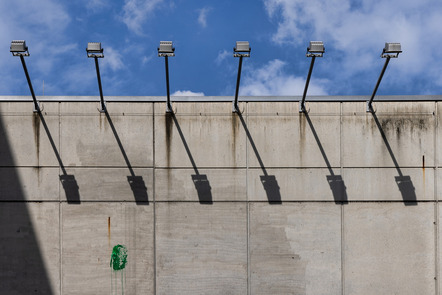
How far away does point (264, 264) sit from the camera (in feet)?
23.4

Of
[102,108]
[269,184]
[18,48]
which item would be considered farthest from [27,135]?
[269,184]

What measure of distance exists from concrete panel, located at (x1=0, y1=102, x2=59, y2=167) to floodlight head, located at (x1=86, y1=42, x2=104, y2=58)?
158 cm

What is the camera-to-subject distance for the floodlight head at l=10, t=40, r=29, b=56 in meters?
6.29

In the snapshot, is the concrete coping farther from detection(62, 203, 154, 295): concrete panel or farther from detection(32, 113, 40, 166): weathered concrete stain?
detection(62, 203, 154, 295): concrete panel

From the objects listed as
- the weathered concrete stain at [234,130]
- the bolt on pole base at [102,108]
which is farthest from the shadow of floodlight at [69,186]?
the weathered concrete stain at [234,130]

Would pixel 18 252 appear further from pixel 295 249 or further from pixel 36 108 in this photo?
pixel 295 249

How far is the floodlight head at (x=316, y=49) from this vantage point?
21.2ft

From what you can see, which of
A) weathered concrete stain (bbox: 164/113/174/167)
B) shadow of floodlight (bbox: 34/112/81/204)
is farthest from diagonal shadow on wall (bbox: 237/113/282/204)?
shadow of floodlight (bbox: 34/112/81/204)

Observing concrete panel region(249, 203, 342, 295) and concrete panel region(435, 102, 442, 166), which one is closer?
concrete panel region(249, 203, 342, 295)

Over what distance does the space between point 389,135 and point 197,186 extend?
4.04 meters

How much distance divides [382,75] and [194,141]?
12.6 ft

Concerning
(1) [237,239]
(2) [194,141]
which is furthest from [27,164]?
(1) [237,239]

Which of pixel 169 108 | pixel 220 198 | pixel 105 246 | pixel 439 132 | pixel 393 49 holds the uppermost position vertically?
pixel 393 49

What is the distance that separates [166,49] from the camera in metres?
6.38
